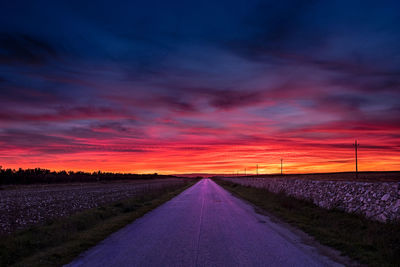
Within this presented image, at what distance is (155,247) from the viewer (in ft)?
26.0

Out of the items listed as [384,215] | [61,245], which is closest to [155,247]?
[61,245]

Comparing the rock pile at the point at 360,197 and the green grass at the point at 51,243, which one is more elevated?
the rock pile at the point at 360,197

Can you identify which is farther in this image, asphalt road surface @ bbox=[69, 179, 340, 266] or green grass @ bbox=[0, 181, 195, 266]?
green grass @ bbox=[0, 181, 195, 266]

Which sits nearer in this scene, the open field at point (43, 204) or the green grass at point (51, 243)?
the green grass at point (51, 243)

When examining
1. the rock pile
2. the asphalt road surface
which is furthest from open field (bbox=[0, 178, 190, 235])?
the rock pile

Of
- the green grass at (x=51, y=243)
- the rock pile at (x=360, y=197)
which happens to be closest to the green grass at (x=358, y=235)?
the rock pile at (x=360, y=197)

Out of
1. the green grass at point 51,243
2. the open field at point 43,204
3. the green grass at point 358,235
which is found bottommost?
the open field at point 43,204

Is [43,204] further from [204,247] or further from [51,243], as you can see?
[204,247]

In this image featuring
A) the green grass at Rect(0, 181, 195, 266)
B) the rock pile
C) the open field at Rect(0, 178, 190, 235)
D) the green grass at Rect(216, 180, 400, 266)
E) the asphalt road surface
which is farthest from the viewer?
the open field at Rect(0, 178, 190, 235)

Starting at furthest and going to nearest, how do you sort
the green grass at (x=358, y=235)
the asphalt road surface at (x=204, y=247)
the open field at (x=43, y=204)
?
the open field at (x=43, y=204)
the green grass at (x=358, y=235)
the asphalt road surface at (x=204, y=247)

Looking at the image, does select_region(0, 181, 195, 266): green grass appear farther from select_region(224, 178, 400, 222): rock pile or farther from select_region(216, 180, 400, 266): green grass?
select_region(224, 178, 400, 222): rock pile

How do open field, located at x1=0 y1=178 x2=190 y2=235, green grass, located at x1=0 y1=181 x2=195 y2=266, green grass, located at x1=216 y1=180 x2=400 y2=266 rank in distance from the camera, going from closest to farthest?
green grass, located at x1=216 y1=180 x2=400 y2=266
green grass, located at x1=0 y1=181 x2=195 y2=266
open field, located at x1=0 y1=178 x2=190 y2=235

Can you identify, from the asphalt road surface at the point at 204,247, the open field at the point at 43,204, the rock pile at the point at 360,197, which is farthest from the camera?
the open field at the point at 43,204

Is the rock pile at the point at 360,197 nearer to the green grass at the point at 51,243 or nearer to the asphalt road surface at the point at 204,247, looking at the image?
the asphalt road surface at the point at 204,247
